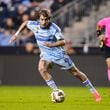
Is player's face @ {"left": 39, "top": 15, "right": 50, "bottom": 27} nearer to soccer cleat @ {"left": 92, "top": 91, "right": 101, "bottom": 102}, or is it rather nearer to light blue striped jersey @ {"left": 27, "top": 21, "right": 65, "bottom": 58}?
light blue striped jersey @ {"left": 27, "top": 21, "right": 65, "bottom": 58}

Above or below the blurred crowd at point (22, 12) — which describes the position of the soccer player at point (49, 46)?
above

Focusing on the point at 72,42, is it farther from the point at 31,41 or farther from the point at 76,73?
the point at 76,73

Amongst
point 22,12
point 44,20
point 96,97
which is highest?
point 44,20

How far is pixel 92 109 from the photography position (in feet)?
40.9

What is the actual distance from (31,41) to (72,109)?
11.0 meters

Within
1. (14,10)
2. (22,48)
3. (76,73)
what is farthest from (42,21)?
(14,10)

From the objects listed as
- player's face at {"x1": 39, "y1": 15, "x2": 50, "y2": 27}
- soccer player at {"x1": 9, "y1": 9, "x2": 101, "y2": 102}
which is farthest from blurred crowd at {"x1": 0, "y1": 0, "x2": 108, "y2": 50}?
player's face at {"x1": 39, "y1": 15, "x2": 50, "y2": 27}

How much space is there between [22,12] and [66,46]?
8.23ft

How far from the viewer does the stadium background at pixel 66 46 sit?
74.5ft

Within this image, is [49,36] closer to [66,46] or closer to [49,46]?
[49,46]

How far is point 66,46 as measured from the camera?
22875 millimetres

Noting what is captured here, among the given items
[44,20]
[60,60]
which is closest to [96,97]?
[60,60]

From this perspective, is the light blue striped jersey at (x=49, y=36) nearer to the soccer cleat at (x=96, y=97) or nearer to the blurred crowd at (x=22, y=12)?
the soccer cleat at (x=96, y=97)

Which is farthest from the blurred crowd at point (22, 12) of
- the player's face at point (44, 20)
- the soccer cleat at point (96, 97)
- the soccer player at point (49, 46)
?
the player's face at point (44, 20)
